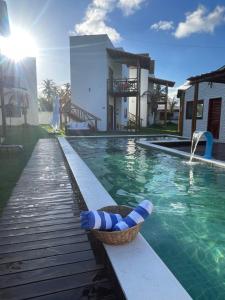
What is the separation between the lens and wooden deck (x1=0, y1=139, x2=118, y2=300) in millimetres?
1939

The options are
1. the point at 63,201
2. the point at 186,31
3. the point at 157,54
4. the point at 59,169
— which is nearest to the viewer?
the point at 63,201

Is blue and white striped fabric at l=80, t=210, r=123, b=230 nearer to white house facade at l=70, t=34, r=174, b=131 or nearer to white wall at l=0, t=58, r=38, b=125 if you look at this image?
white house facade at l=70, t=34, r=174, b=131

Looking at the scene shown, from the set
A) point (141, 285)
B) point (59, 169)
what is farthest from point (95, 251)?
point (59, 169)

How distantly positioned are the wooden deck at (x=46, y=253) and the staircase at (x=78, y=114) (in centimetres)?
1447

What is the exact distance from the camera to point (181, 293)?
1.76 metres

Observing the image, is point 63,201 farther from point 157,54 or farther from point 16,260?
point 157,54

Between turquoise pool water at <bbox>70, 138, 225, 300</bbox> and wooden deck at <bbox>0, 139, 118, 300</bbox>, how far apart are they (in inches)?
38.2

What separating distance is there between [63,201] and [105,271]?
1.88 m

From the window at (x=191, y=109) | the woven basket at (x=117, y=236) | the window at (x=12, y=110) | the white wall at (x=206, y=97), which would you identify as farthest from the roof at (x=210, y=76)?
the window at (x=12, y=110)

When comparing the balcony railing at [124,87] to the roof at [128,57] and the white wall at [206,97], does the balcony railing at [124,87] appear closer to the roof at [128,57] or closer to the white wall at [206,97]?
the roof at [128,57]

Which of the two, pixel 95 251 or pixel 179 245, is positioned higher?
pixel 95 251

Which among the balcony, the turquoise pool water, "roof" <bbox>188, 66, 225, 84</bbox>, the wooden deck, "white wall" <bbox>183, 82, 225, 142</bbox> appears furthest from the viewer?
the balcony

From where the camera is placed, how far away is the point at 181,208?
166 inches

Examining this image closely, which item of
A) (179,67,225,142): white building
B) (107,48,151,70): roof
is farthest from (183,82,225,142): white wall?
(107,48,151,70): roof
